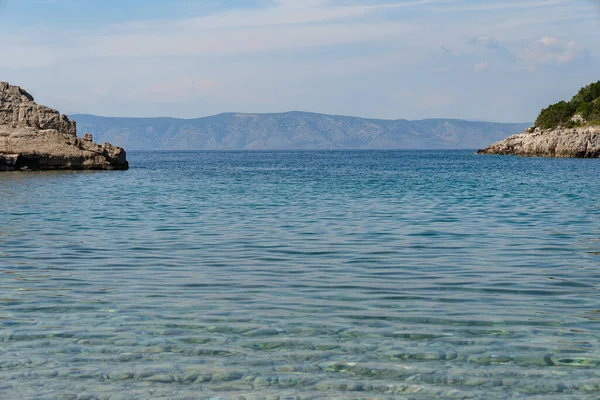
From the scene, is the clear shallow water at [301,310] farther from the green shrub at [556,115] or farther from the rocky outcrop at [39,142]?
the green shrub at [556,115]

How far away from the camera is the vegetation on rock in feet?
421

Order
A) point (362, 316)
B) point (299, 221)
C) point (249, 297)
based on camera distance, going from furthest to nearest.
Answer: point (299, 221), point (249, 297), point (362, 316)

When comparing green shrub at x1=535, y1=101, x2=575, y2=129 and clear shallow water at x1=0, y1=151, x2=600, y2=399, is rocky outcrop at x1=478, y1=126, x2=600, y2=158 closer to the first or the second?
green shrub at x1=535, y1=101, x2=575, y2=129

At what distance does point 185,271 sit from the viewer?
590 inches

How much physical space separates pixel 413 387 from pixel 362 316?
119 inches

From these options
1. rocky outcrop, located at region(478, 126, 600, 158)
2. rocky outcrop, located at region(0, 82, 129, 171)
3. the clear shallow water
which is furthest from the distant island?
the clear shallow water

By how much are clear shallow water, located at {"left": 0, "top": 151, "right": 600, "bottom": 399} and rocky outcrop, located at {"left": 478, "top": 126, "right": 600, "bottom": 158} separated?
308ft

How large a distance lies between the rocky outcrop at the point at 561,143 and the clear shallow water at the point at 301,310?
3701 inches

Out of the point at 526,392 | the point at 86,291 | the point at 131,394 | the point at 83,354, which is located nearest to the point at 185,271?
the point at 86,291

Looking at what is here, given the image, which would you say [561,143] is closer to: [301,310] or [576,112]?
[576,112]

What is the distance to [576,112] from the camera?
133 meters

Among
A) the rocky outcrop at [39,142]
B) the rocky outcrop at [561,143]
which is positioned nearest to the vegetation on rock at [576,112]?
the rocky outcrop at [561,143]

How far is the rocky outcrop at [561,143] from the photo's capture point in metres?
112

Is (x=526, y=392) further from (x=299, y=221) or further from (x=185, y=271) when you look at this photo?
(x=299, y=221)
